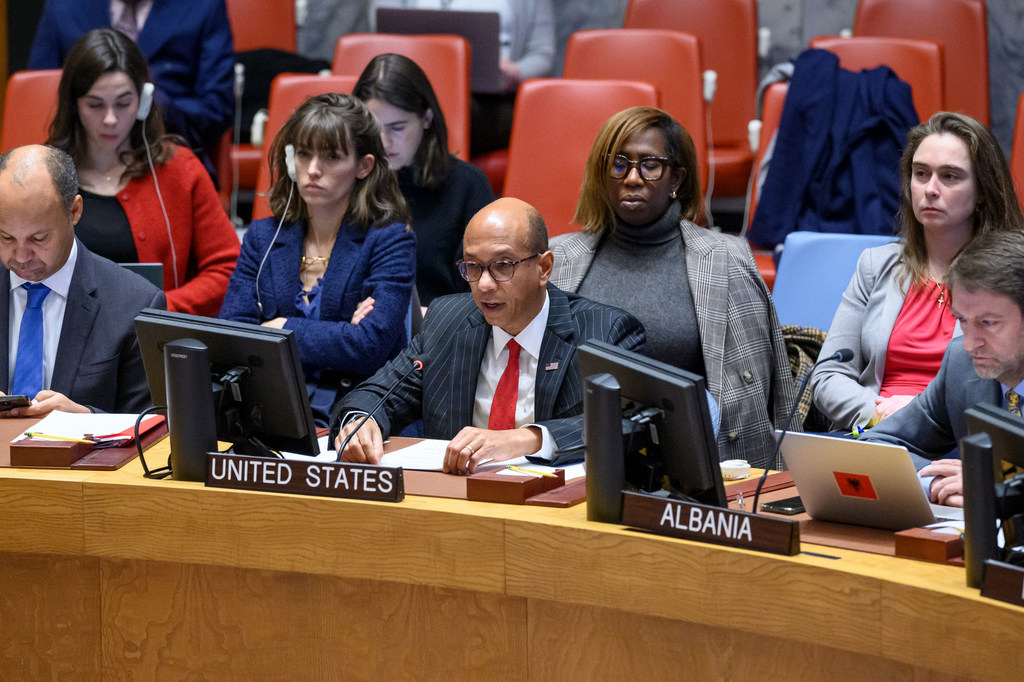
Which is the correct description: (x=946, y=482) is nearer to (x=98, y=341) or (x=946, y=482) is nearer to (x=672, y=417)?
(x=672, y=417)

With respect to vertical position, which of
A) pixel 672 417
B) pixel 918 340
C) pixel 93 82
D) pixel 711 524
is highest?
pixel 93 82

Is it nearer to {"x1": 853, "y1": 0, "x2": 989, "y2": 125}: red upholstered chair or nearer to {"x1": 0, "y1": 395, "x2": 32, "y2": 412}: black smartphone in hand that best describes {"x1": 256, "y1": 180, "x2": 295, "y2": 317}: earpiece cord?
{"x1": 0, "y1": 395, "x2": 32, "y2": 412}: black smartphone in hand

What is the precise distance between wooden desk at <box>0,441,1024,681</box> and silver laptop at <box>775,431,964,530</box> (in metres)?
0.12

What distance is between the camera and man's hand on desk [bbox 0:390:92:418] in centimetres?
229

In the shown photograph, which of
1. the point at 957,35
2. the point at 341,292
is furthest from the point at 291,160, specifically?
the point at 957,35

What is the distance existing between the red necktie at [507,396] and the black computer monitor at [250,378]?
42 centimetres

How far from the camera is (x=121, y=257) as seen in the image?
10.4 ft

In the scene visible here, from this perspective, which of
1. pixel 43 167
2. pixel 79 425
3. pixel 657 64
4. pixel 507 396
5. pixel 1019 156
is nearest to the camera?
pixel 79 425

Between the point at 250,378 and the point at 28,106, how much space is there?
236 cm

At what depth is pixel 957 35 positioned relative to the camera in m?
4.25

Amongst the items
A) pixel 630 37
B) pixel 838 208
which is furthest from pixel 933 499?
pixel 630 37

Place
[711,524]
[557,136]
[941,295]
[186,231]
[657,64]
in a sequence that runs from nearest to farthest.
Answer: [711,524]
[941,295]
[186,231]
[557,136]
[657,64]

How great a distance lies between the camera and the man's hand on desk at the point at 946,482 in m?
1.77

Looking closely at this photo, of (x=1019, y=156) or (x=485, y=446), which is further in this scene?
(x=1019, y=156)
